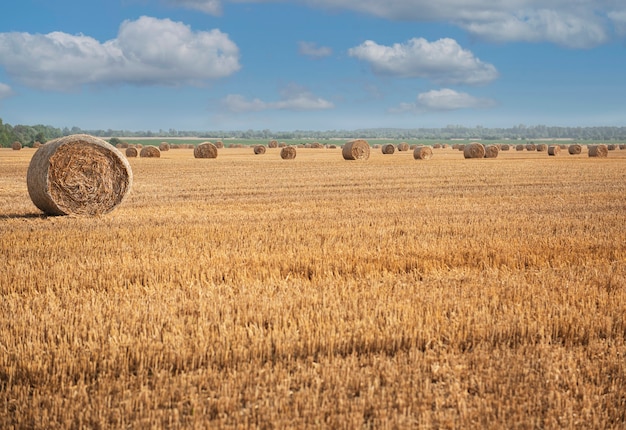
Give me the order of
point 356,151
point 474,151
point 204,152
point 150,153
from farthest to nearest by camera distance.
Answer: point 150,153 < point 474,151 < point 204,152 < point 356,151

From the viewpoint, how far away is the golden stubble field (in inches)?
166

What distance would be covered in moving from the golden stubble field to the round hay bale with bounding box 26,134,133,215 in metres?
1.76

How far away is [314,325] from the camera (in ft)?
18.5

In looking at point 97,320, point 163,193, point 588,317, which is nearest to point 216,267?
point 97,320

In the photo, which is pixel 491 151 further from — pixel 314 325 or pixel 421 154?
pixel 314 325

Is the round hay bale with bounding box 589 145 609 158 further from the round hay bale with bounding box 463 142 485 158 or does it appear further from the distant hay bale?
the distant hay bale

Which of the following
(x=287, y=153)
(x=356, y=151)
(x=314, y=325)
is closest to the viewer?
(x=314, y=325)

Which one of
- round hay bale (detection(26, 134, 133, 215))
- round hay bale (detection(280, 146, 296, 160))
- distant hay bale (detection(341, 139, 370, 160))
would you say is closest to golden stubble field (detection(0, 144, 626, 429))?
round hay bale (detection(26, 134, 133, 215))

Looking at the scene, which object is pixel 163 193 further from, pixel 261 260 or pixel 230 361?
pixel 230 361

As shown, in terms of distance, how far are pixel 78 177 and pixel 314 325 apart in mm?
9759

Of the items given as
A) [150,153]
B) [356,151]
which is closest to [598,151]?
[356,151]

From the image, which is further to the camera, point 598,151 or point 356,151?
point 598,151

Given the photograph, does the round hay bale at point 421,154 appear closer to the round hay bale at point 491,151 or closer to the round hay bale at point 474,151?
the round hay bale at point 474,151

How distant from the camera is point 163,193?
18.1 m
